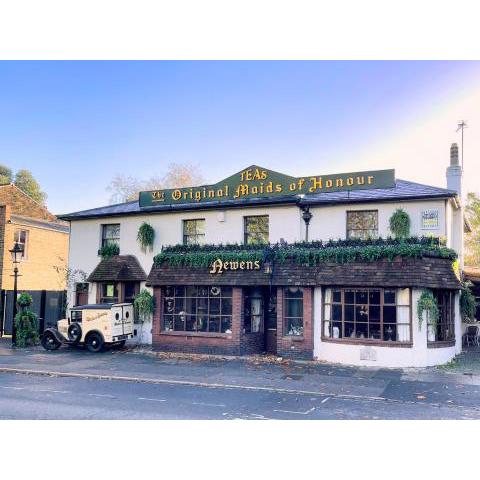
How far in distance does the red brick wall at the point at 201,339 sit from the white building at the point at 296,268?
4cm

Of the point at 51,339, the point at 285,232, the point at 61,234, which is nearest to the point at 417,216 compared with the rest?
the point at 285,232

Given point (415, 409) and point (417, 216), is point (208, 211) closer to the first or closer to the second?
point (417, 216)

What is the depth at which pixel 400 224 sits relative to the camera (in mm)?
17344

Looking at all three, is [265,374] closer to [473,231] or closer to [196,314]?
[196,314]

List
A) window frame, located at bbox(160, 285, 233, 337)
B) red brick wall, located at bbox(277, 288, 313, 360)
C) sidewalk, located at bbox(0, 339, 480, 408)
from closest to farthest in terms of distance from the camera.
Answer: sidewalk, located at bbox(0, 339, 480, 408)
red brick wall, located at bbox(277, 288, 313, 360)
window frame, located at bbox(160, 285, 233, 337)

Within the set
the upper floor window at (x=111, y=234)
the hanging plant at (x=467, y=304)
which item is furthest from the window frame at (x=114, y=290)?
the hanging plant at (x=467, y=304)

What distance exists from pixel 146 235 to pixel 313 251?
8.06 m

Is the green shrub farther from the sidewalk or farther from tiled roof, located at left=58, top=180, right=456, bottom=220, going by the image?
tiled roof, located at left=58, top=180, right=456, bottom=220

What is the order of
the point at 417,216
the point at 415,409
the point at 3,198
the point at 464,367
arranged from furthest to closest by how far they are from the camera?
→ the point at 3,198 → the point at 417,216 → the point at 464,367 → the point at 415,409

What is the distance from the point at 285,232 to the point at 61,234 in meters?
18.5

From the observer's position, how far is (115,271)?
21.2 metres

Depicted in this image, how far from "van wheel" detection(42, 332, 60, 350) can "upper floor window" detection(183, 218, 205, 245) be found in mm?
6745

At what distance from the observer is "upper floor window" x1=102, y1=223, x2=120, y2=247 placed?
893 inches

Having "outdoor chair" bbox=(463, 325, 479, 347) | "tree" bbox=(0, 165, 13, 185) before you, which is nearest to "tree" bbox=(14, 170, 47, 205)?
"tree" bbox=(0, 165, 13, 185)
